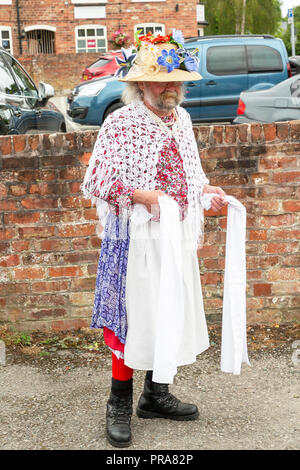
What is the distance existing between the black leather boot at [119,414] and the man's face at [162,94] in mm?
1339

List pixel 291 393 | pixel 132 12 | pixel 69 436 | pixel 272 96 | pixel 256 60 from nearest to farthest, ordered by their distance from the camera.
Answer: pixel 69 436 → pixel 291 393 → pixel 272 96 → pixel 256 60 → pixel 132 12

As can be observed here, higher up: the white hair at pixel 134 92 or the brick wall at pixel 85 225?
the white hair at pixel 134 92

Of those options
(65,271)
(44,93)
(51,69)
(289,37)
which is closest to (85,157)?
(65,271)

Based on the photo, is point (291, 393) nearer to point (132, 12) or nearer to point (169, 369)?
point (169, 369)

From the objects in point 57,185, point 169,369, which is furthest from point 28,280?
point 169,369

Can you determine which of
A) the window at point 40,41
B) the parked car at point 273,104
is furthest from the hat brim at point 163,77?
the window at point 40,41

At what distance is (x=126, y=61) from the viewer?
2.99m

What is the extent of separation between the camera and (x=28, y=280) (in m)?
4.13

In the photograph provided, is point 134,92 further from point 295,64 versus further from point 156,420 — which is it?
point 295,64

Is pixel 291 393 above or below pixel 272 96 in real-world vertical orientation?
below

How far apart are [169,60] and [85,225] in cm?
157

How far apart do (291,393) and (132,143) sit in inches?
63.2

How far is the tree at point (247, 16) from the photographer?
32719mm

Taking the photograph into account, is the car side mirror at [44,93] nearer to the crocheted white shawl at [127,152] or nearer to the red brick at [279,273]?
the red brick at [279,273]
